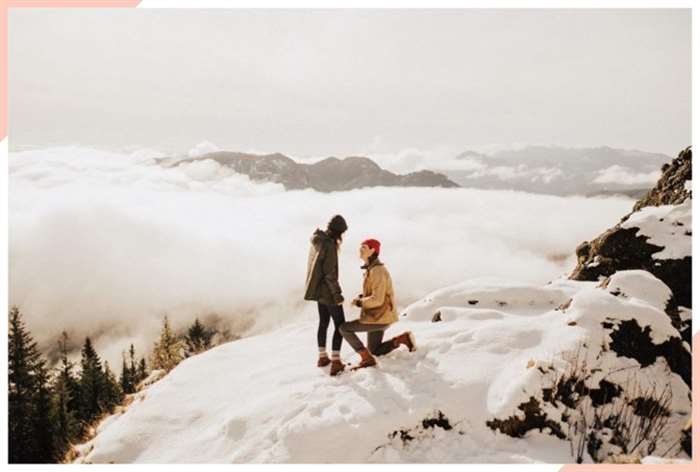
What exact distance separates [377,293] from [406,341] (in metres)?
0.95

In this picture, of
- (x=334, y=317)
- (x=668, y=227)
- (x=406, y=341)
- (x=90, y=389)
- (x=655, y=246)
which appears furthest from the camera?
(x=90, y=389)

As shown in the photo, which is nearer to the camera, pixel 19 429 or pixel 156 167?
pixel 19 429

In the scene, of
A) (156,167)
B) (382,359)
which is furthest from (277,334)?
(156,167)

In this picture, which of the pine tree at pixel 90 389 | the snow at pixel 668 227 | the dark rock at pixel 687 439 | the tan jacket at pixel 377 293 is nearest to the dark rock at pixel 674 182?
the snow at pixel 668 227

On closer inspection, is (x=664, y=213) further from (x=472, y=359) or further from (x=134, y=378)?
(x=134, y=378)

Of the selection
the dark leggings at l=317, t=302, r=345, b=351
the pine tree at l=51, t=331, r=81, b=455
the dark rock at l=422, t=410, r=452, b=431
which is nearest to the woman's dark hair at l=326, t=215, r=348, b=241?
the dark leggings at l=317, t=302, r=345, b=351

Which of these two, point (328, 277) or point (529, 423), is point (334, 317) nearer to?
point (328, 277)

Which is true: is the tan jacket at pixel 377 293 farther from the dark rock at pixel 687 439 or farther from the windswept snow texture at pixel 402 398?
the dark rock at pixel 687 439

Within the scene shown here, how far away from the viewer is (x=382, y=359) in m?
8.79

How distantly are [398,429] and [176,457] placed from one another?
3105mm

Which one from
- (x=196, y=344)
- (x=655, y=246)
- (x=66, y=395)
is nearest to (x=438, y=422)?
(x=655, y=246)

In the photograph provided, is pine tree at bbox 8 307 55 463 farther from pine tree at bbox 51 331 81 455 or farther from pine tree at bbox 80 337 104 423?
pine tree at bbox 80 337 104 423

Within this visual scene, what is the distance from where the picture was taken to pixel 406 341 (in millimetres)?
8828

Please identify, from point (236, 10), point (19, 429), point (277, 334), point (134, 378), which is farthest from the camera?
point (134, 378)
